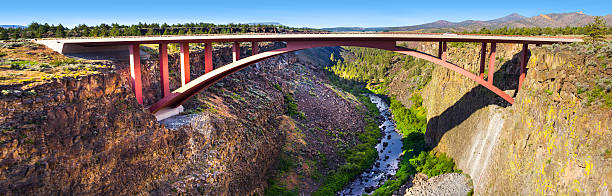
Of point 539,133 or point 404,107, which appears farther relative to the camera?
point 404,107

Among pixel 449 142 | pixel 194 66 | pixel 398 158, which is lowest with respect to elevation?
pixel 398 158

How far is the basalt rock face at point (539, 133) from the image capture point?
46.6 ft

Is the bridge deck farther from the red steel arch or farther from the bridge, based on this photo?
the red steel arch

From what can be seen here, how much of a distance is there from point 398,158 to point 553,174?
21758mm

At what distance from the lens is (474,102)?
99.6 feet

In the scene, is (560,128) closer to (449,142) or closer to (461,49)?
(449,142)

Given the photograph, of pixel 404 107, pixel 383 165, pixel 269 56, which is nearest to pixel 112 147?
pixel 269 56

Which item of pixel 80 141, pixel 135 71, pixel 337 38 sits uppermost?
pixel 337 38

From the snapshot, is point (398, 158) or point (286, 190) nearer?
point (286, 190)

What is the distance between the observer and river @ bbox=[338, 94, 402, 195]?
3133cm

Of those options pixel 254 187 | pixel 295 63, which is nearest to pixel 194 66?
pixel 254 187

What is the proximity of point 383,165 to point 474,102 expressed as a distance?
34.0 ft

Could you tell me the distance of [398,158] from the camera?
37.5 m

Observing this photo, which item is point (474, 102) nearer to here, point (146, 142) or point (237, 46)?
point (237, 46)
